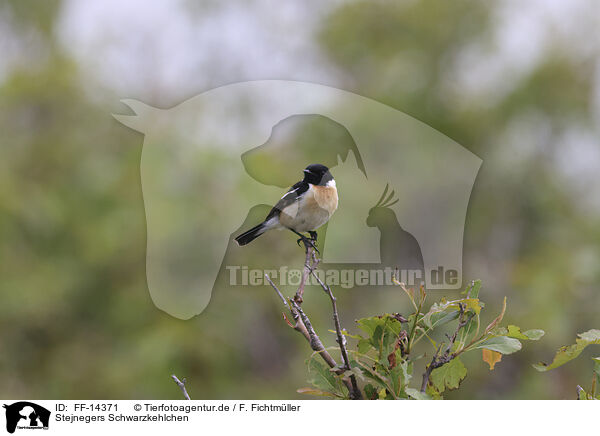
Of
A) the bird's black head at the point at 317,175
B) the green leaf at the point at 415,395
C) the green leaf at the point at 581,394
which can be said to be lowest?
the green leaf at the point at 415,395

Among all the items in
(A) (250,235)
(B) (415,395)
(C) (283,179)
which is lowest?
(B) (415,395)

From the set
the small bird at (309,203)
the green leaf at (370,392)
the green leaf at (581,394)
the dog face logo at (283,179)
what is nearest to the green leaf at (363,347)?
the green leaf at (370,392)

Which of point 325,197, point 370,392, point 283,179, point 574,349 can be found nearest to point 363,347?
point 370,392

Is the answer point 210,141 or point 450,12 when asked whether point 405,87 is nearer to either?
point 450,12

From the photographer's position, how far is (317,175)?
2.77ft

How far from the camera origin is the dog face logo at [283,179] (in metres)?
1.33

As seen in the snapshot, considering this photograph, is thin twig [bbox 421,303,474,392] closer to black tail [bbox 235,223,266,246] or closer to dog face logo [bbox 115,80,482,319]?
black tail [bbox 235,223,266,246]

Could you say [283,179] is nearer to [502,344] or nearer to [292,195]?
[292,195]

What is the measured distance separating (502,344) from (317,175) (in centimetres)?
43

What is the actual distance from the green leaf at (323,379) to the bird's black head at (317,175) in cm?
39

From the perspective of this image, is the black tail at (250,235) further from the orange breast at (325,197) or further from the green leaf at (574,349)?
the green leaf at (574,349)

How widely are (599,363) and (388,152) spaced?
1.24 m

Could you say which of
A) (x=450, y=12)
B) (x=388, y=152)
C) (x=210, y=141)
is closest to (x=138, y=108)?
(x=210, y=141)
